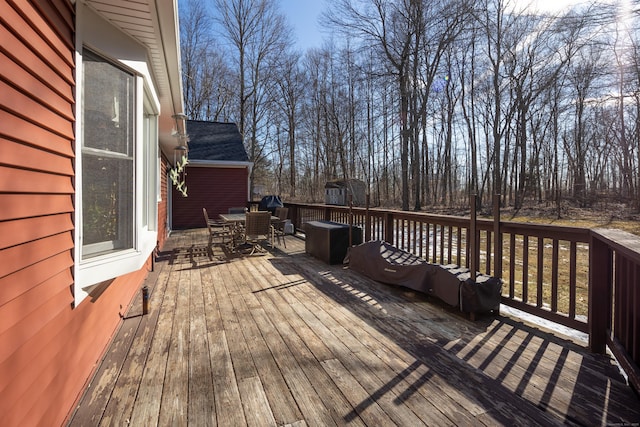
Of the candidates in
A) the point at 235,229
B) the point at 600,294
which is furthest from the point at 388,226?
the point at 235,229

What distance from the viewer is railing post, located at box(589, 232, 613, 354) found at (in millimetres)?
2264

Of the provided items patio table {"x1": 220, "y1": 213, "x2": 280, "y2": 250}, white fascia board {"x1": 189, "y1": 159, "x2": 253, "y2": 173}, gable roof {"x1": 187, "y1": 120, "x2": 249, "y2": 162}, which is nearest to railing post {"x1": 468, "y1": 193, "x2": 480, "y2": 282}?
patio table {"x1": 220, "y1": 213, "x2": 280, "y2": 250}

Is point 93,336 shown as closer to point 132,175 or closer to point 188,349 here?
point 188,349

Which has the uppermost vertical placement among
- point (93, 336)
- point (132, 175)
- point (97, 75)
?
point (97, 75)

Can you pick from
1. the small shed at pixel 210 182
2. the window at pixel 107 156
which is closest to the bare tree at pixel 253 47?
the small shed at pixel 210 182

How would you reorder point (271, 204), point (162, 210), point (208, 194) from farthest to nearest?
point (208, 194) < point (271, 204) < point (162, 210)

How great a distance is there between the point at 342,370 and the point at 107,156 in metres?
2.03

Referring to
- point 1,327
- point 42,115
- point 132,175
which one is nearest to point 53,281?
point 1,327

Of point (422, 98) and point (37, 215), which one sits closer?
point (37, 215)

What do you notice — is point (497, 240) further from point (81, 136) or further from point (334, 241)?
point (81, 136)

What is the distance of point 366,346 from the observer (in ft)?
8.13

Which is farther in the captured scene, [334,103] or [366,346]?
[334,103]

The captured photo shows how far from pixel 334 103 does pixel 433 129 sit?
23.2ft

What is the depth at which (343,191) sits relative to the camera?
64.4 ft
